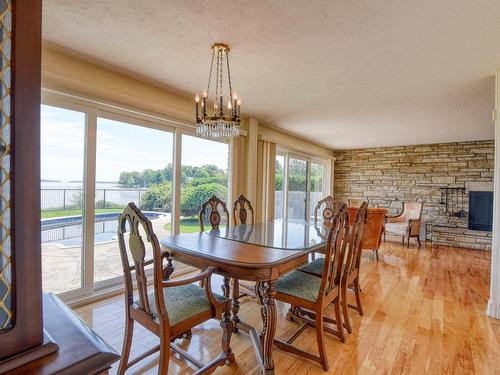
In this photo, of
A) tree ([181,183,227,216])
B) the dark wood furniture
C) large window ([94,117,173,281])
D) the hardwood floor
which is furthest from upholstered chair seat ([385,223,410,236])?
large window ([94,117,173,281])

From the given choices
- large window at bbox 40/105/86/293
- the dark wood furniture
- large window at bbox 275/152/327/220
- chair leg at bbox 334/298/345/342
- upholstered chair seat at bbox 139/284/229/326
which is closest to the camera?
upholstered chair seat at bbox 139/284/229/326

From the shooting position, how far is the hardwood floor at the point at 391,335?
1.76 metres

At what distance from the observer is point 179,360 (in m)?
1.79

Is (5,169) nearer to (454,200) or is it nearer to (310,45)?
(310,45)

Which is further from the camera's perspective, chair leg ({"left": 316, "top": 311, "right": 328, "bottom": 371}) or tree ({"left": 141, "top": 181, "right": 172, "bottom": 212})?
tree ({"left": 141, "top": 181, "right": 172, "bottom": 212})

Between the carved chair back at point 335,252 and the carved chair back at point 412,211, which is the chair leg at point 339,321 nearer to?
the carved chair back at point 335,252

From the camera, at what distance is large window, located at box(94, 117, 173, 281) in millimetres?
2773

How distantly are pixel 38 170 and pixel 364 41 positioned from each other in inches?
87.0

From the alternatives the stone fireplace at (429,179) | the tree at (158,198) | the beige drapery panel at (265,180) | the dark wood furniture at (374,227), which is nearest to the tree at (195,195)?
the tree at (158,198)

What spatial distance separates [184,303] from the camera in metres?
1.57

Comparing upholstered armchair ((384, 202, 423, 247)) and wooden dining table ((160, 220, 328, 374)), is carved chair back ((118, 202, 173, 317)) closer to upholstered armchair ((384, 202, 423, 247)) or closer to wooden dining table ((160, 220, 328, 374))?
wooden dining table ((160, 220, 328, 374))

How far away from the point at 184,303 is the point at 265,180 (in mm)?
3334

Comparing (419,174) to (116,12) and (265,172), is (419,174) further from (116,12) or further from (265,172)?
(116,12)

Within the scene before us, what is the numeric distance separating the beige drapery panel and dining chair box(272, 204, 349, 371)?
97.8 inches
